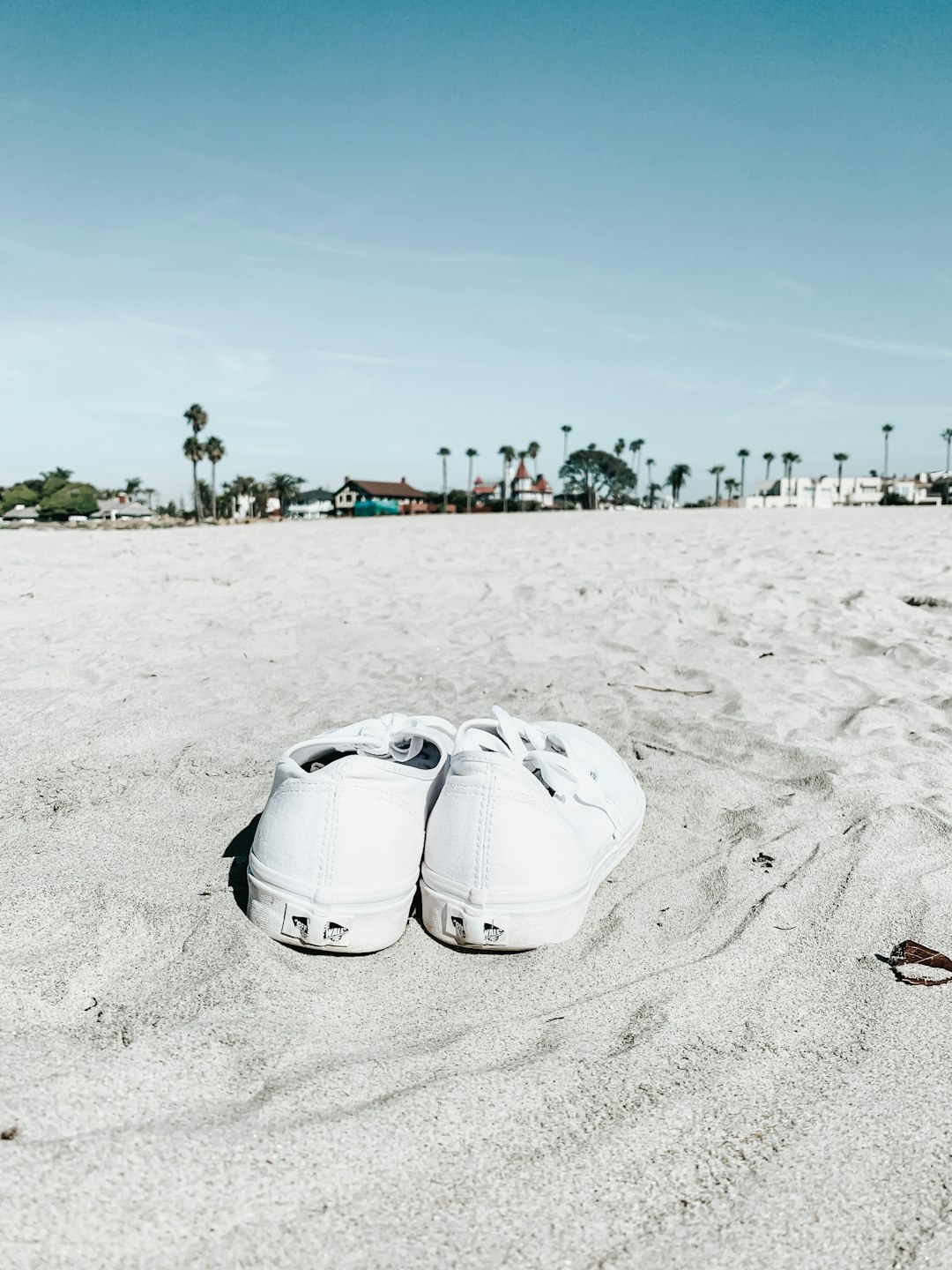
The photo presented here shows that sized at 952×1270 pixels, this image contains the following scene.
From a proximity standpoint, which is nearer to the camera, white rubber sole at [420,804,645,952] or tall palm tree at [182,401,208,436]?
white rubber sole at [420,804,645,952]

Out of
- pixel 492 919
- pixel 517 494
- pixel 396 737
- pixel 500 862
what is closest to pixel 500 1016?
pixel 492 919

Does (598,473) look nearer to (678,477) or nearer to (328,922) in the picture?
(678,477)

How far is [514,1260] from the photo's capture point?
117 cm

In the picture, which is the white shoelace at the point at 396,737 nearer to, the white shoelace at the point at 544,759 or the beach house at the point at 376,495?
the white shoelace at the point at 544,759

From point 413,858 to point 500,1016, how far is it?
423 mm

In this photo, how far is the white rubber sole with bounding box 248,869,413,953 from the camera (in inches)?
75.6

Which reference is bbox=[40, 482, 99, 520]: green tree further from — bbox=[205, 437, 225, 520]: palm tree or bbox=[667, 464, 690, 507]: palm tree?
bbox=[667, 464, 690, 507]: palm tree

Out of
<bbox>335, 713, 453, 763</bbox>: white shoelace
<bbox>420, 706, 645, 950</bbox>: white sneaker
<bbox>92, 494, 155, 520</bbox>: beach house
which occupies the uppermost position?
<bbox>92, 494, 155, 520</bbox>: beach house

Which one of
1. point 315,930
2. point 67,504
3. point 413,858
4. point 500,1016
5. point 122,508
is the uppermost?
point 67,504

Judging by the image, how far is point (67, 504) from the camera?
60.8 meters

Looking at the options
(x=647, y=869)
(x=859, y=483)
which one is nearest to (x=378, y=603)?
(x=647, y=869)

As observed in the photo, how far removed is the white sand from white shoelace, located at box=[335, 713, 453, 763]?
52 centimetres

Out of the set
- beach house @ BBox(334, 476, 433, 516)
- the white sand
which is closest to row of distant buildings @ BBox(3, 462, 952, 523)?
beach house @ BBox(334, 476, 433, 516)

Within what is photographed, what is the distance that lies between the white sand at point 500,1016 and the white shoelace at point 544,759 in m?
0.30
